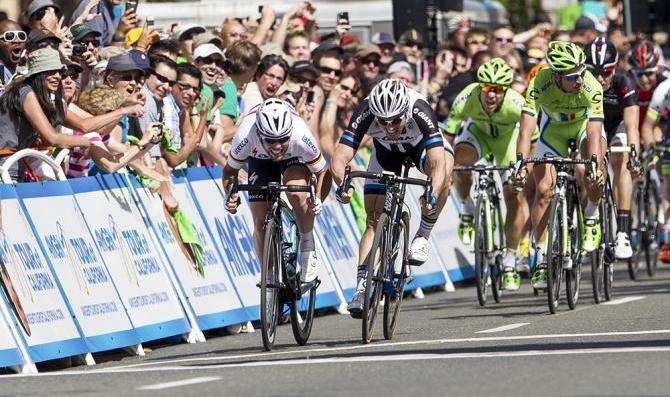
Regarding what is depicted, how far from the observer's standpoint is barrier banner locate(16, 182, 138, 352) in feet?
40.3

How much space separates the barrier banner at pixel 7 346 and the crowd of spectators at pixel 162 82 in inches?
54.4

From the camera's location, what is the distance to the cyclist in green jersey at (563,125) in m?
15.0

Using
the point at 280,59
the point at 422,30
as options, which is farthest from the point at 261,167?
the point at 422,30

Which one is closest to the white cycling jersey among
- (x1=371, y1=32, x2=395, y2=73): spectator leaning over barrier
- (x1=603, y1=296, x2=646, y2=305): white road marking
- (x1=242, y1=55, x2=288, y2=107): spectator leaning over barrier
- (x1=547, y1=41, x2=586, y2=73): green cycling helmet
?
(x1=547, y1=41, x2=586, y2=73): green cycling helmet

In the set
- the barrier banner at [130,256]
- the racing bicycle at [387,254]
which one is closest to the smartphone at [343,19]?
the barrier banner at [130,256]

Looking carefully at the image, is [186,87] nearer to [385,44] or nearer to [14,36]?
[14,36]

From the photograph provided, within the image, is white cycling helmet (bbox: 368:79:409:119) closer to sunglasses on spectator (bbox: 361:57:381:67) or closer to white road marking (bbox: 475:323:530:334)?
white road marking (bbox: 475:323:530:334)

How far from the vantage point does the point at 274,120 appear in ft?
39.8

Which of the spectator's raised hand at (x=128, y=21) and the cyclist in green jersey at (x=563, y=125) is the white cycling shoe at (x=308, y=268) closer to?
the cyclist in green jersey at (x=563, y=125)

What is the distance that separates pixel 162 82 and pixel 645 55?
699 cm

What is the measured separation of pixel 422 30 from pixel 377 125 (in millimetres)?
8897

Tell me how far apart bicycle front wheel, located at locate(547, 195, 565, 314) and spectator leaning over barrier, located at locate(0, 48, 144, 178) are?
4.07 meters

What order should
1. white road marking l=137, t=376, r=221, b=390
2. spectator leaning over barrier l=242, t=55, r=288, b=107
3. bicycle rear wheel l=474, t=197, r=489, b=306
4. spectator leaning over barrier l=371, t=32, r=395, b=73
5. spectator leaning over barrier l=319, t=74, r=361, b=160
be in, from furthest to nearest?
1. spectator leaning over barrier l=371, t=32, r=395, b=73
2. spectator leaning over barrier l=319, t=74, r=361, b=160
3. spectator leaning over barrier l=242, t=55, r=288, b=107
4. bicycle rear wheel l=474, t=197, r=489, b=306
5. white road marking l=137, t=376, r=221, b=390

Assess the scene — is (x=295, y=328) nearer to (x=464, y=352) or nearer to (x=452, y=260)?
(x=464, y=352)
